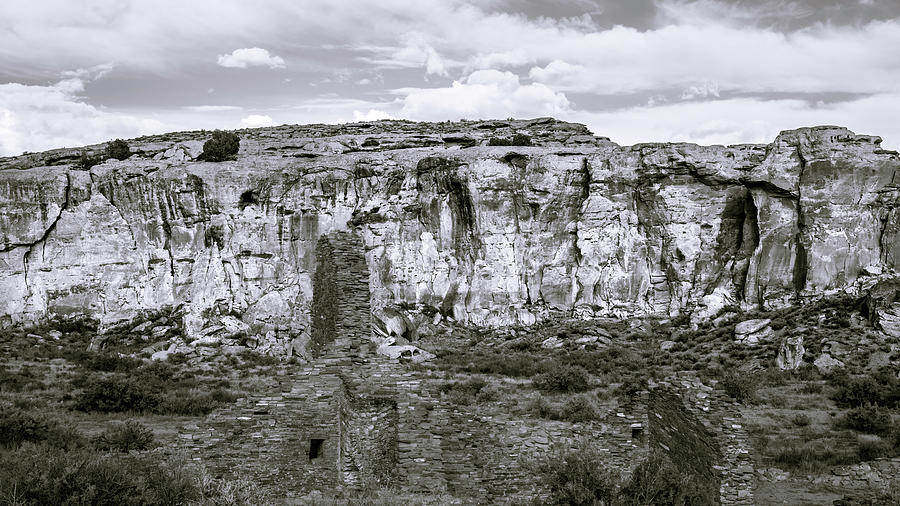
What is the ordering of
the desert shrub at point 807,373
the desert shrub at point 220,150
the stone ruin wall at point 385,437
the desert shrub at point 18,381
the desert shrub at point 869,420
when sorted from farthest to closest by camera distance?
the desert shrub at point 220,150, the desert shrub at point 807,373, the desert shrub at point 18,381, the desert shrub at point 869,420, the stone ruin wall at point 385,437

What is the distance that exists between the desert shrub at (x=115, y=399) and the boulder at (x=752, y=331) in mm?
25444

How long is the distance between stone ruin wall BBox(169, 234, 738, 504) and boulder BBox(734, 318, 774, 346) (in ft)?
80.0

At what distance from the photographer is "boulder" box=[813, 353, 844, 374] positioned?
3162 centimetres

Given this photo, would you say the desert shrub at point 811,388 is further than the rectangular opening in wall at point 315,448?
Yes

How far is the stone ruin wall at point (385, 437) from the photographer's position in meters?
13.3

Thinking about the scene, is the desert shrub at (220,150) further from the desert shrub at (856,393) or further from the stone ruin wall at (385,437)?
the stone ruin wall at (385,437)

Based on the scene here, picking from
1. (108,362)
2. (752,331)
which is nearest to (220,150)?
(108,362)

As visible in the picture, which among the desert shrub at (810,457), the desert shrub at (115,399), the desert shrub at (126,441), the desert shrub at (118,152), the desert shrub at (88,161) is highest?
the desert shrub at (118,152)

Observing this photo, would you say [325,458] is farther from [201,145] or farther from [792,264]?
[201,145]

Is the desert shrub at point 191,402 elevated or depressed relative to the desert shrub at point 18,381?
elevated

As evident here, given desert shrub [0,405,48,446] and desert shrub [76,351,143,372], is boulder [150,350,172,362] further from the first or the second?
desert shrub [0,405,48,446]

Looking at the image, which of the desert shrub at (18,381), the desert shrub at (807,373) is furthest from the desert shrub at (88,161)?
the desert shrub at (807,373)

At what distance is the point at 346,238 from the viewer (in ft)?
56.8

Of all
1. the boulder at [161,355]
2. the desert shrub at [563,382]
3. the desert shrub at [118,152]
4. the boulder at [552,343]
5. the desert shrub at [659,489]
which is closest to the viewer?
the desert shrub at [659,489]
